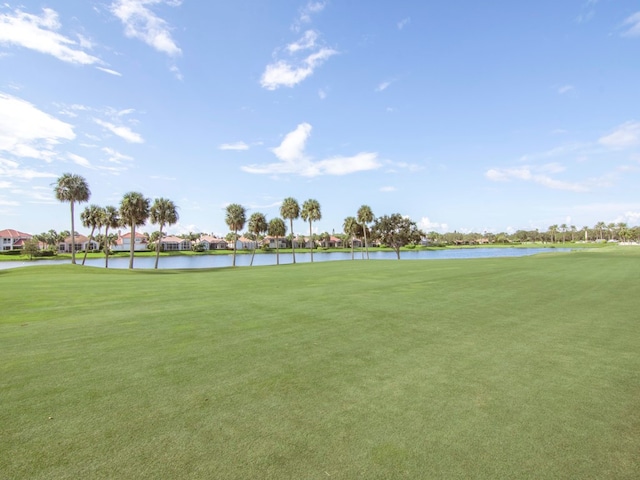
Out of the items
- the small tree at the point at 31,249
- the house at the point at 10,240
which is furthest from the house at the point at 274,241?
the house at the point at 10,240

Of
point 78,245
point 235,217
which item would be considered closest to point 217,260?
point 235,217

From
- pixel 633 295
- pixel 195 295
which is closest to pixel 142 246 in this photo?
pixel 195 295

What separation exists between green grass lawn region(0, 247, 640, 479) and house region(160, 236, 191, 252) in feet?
502

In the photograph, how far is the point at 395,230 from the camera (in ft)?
292

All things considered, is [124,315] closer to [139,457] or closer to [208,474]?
[139,457]

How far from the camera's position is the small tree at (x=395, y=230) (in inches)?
3482

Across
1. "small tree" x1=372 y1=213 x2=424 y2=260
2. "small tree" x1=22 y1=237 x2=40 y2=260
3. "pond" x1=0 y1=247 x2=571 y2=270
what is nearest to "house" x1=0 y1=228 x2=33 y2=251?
"small tree" x1=22 y1=237 x2=40 y2=260

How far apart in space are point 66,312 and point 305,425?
35.4 ft

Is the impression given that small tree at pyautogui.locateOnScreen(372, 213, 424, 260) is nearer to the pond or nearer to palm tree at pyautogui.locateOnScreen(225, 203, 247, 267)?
the pond

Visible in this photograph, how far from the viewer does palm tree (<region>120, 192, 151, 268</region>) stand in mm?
54875

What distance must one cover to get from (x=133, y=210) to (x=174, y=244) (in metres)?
109

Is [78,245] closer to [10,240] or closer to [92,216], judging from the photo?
[10,240]

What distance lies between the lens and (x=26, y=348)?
7.29m

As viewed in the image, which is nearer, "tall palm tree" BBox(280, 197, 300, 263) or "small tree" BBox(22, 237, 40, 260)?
"tall palm tree" BBox(280, 197, 300, 263)
